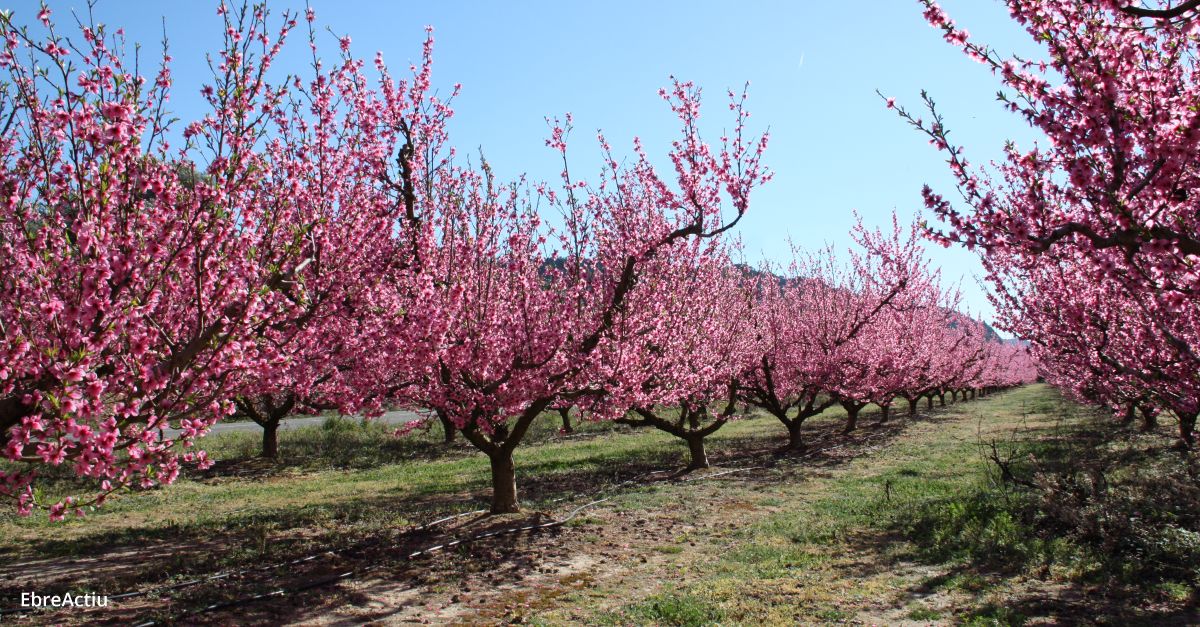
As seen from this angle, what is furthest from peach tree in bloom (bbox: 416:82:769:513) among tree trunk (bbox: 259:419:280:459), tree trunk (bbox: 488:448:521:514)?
tree trunk (bbox: 259:419:280:459)

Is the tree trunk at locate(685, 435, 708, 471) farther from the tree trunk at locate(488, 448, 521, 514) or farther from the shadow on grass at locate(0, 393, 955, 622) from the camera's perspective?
the tree trunk at locate(488, 448, 521, 514)

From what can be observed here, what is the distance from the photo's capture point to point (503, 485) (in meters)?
11.9

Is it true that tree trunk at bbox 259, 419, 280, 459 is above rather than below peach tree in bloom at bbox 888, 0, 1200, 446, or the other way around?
below

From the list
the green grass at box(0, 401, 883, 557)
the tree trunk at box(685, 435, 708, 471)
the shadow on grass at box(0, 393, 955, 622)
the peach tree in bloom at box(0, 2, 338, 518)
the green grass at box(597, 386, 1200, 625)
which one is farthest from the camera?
the tree trunk at box(685, 435, 708, 471)

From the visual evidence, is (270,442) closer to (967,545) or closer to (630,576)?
(630,576)

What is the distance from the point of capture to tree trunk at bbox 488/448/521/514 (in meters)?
11.7

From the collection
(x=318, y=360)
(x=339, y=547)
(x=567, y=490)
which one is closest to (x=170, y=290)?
(x=318, y=360)

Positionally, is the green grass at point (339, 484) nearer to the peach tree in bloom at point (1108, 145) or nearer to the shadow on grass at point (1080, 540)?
the shadow on grass at point (1080, 540)

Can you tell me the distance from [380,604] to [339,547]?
277cm

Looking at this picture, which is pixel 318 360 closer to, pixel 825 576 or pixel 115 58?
pixel 115 58

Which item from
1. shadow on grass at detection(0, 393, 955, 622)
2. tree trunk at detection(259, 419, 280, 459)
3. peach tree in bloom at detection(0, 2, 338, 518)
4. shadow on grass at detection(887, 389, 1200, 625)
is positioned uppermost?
peach tree in bloom at detection(0, 2, 338, 518)

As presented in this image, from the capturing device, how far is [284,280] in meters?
5.94

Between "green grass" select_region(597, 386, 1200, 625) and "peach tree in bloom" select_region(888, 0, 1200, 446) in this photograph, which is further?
"green grass" select_region(597, 386, 1200, 625)

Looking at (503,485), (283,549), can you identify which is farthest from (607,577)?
(283,549)
